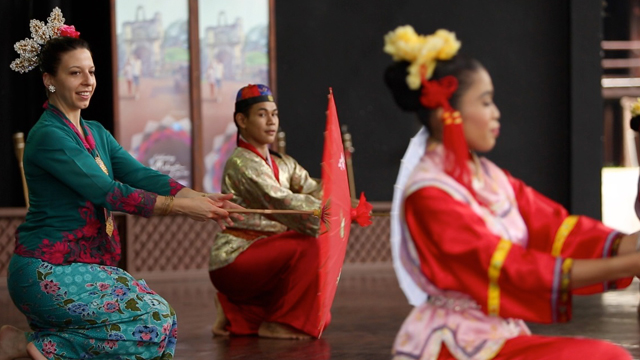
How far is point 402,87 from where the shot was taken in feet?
6.19

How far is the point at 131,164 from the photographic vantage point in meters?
3.13

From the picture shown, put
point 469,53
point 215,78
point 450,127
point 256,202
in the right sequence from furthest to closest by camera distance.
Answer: point 469,53, point 215,78, point 256,202, point 450,127

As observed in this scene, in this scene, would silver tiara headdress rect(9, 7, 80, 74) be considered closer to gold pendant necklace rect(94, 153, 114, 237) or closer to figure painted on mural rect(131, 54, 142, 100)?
gold pendant necklace rect(94, 153, 114, 237)

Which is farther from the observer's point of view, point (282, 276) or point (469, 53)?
point (469, 53)

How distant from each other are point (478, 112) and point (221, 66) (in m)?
5.21

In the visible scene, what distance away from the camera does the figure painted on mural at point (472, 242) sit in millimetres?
1719

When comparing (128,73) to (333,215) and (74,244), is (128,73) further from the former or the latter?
(333,215)

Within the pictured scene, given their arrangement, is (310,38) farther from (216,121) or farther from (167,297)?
(167,297)

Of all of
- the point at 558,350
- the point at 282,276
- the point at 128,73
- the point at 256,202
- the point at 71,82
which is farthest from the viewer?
the point at 128,73

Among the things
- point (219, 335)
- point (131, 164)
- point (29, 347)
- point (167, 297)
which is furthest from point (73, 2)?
point (29, 347)

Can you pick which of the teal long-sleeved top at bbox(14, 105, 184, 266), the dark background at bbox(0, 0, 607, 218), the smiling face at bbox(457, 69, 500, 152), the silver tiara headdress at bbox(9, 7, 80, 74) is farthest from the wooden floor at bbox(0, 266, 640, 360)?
the smiling face at bbox(457, 69, 500, 152)

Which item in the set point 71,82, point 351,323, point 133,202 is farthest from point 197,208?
point 351,323

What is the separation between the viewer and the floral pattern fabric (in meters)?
2.77

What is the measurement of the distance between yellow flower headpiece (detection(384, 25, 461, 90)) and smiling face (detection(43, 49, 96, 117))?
4.48 feet
